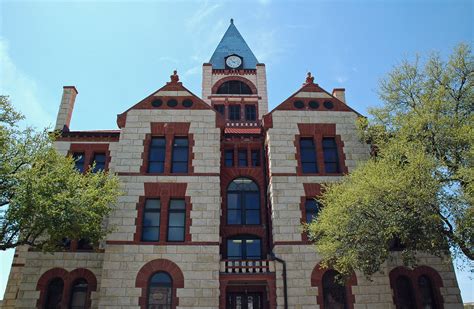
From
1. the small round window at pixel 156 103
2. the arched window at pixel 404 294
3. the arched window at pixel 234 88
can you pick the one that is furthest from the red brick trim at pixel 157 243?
the arched window at pixel 234 88

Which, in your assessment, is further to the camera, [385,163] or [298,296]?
[298,296]

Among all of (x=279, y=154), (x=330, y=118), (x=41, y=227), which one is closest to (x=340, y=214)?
(x=279, y=154)

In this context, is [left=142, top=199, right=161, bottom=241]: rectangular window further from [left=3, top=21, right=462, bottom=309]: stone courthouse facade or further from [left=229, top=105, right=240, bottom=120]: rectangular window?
[left=229, top=105, right=240, bottom=120]: rectangular window

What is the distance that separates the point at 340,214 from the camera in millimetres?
16812

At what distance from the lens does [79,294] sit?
2072 centimetres

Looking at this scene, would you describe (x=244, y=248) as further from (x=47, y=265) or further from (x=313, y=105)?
(x=47, y=265)

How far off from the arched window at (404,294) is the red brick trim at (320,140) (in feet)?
21.7

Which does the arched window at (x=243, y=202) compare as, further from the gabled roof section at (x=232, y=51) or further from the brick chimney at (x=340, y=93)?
the gabled roof section at (x=232, y=51)

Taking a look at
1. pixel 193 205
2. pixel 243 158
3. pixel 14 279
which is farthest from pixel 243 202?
pixel 14 279

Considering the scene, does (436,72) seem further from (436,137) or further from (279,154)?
(279,154)

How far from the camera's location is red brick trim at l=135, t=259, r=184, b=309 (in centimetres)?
1894

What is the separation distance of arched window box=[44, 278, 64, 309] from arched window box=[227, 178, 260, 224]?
384 inches

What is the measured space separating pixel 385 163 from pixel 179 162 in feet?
37.1

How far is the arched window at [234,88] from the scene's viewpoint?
38.5 metres
